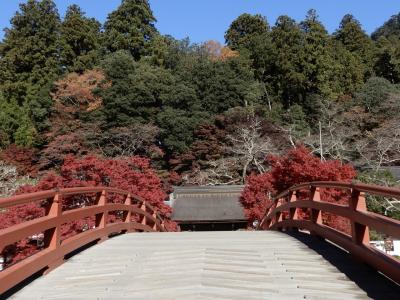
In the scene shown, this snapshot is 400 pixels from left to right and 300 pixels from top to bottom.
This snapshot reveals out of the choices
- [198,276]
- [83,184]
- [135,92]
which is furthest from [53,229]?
[135,92]

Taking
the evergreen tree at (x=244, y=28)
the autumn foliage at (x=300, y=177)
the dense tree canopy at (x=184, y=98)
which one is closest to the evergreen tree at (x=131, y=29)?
the dense tree canopy at (x=184, y=98)

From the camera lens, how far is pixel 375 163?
26.1m

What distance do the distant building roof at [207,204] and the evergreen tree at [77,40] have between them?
16.1 meters

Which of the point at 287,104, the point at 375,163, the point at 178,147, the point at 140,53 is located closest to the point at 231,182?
the point at 178,147

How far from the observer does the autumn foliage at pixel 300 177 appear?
15383 mm

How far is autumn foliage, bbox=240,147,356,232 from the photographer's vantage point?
606 inches

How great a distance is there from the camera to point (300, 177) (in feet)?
52.7

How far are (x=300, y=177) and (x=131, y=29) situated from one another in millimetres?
28829

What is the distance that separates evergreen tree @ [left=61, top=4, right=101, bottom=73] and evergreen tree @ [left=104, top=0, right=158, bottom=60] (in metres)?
1.32

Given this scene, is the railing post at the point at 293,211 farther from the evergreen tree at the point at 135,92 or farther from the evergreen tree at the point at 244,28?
the evergreen tree at the point at 244,28

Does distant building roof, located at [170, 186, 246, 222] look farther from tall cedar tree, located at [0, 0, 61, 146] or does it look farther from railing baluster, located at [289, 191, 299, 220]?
railing baluster, located at [289, 191, 299, 220]

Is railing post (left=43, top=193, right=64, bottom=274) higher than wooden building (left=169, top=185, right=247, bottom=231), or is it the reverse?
railing post (left=43, top=193, right=64, bottom=274)

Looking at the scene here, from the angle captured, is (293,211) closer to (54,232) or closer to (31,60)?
(54,232)

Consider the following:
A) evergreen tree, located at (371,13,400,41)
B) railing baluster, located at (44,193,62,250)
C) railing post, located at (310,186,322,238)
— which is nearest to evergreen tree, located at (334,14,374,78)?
evergreen tree, located at (371,13,400,41)
